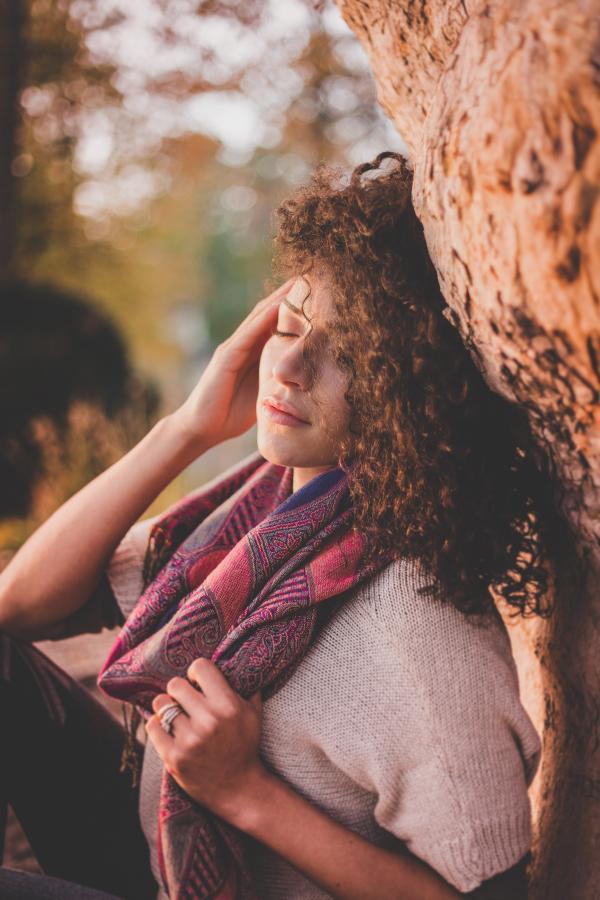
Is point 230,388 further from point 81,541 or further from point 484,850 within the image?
point 484,850

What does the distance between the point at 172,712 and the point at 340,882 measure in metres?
0.44

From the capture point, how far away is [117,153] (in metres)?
10.5

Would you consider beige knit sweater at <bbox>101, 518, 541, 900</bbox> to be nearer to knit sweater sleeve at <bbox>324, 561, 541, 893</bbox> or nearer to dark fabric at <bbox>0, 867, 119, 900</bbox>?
knit sweater sleeve at <bbox>324, 561, 541, 893</bbox>

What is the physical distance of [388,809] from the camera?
1.34 m

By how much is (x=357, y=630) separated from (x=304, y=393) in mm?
497

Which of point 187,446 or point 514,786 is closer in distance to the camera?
point 514,786

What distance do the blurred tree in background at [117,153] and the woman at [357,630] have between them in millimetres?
562

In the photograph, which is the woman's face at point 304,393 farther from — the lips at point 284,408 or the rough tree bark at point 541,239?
the rough tree bark at point 541,239

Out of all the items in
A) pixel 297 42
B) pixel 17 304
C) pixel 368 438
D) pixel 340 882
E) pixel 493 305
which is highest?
pixel 297 42

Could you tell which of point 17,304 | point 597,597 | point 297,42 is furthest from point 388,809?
point 17,304

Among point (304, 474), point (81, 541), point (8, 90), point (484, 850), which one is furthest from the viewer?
point (8, 90)

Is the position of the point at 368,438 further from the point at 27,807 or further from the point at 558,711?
the point at 27,807

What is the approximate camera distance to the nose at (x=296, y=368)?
151 cm

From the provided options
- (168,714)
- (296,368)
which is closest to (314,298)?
(296,368)
